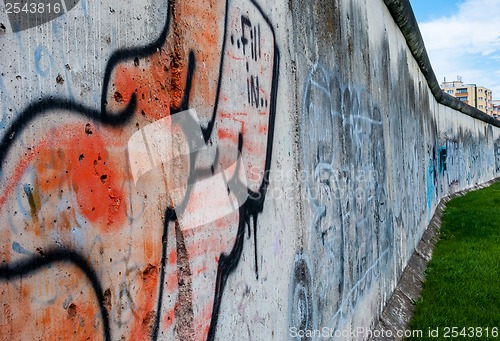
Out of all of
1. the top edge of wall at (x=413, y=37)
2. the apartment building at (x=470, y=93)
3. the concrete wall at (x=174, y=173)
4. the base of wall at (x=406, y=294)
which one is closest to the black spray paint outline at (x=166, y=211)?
the concrete wall at (x=174, y=173)

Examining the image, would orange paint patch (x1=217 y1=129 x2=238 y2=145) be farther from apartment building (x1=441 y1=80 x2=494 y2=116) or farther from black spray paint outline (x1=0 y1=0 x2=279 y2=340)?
apartment building (x1=441 y1=80 x2=494 y2=116)

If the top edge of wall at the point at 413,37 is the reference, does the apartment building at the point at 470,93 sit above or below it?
above

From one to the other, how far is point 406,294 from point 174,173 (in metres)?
4.26

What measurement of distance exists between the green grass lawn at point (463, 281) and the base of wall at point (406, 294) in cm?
8

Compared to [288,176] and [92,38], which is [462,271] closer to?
[288,176]

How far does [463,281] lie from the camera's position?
5.56 meters

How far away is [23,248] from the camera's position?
1.08 m

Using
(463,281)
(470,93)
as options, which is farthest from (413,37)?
(470,93)

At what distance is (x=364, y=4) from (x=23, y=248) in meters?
3.81

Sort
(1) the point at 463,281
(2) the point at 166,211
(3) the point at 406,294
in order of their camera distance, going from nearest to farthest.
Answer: (2) the point at 166,211, (3) the point at 406,294, (1) the point at 463,281

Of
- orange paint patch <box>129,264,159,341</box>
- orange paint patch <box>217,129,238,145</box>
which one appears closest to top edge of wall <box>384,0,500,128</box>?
orange paint patch <box>217,129,238,145</box>

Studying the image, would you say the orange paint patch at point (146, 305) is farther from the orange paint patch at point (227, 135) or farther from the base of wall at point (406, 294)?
the base of wall at point (406, 294)

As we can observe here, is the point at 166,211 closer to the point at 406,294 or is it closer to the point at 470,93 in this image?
the point at 406,294

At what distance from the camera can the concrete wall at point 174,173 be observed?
44.0 inches
